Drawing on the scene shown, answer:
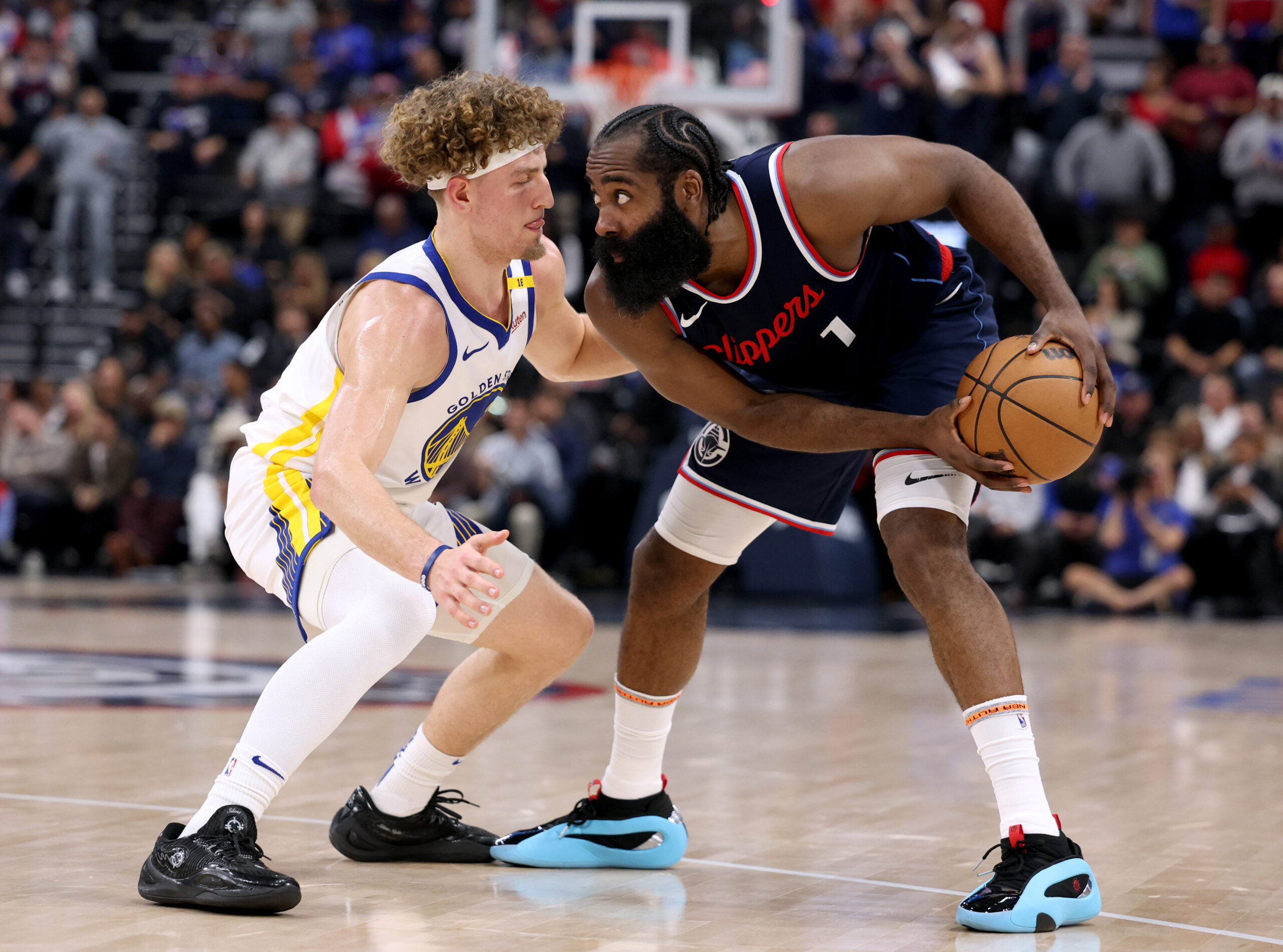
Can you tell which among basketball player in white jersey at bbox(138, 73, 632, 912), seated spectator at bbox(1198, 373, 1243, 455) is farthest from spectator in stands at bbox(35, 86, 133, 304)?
basketball player in white jersey at bbox(138, 73, 632, 912)

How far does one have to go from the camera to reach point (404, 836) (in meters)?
4.01

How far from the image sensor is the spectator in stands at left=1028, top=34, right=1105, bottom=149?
1450cm

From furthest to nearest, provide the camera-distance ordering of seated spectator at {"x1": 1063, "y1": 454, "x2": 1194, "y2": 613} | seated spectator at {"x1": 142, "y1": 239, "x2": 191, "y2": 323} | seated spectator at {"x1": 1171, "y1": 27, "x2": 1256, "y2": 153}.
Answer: seated spectator at {"x1": 142, "y1": 239, "x2": 191, "y2": 323}, seated spectator at {"x1": 1171, "y1": 27, "x2": 1256, "y2": 153}, seated spectator at {"x1": 1063, "y1": 454, "x2": 1194, "y2": 613}

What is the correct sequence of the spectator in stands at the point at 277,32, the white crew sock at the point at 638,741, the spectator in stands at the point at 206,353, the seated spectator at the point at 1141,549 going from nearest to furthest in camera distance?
the white crew sock at the point at 638,741, the seated spectator at the point at 1141,549, the spectator in stands at the point at 206,353, the spectator in stands at the point at 277,32

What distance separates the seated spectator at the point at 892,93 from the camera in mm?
14156

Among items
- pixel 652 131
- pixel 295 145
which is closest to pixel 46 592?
pixel 295 145

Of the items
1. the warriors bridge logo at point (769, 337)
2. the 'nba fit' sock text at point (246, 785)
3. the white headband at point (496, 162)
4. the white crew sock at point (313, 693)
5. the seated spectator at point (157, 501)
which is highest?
the white headband at point (496, 162)

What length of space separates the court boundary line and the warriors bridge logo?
1.26m

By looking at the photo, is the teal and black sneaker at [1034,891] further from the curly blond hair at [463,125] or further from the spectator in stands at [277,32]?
the spectator in stands at [277,32]

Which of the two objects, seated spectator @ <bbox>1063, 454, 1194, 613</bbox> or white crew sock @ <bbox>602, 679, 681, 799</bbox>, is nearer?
white crew sock @ <bbox>602, 679, 681, 799</bbox>

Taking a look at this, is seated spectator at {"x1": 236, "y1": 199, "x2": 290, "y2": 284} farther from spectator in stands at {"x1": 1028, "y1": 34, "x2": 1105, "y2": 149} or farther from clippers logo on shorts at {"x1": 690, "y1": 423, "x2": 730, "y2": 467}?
clippers logo on shorts at {"x1": 690, "y1": 423, "x2": 730, "y2": 467}

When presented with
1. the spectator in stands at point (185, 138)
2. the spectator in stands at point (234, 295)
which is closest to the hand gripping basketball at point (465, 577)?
the spectator in stands at point (234, 295)

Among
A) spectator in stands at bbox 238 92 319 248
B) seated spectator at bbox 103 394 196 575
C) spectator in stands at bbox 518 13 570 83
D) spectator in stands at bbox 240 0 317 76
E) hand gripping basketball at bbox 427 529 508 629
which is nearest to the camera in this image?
hand gripping basketball at bbox 427 529 508 629

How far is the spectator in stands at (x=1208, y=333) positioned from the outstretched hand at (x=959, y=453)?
9805 mm
